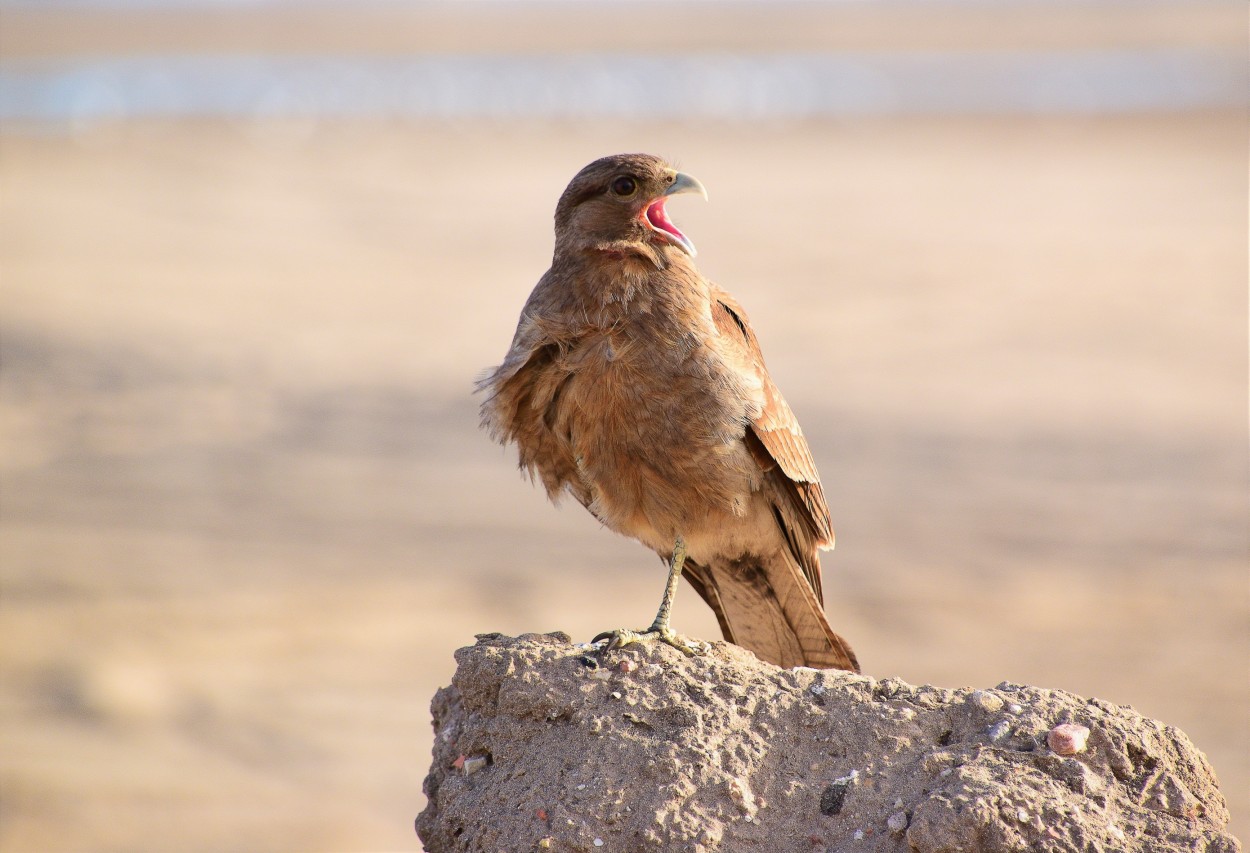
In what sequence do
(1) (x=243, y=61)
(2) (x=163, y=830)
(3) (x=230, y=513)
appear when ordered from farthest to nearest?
(1) (x=243, y=61)
(3) (x=230, y=513)
(2) (x=163, y=830)

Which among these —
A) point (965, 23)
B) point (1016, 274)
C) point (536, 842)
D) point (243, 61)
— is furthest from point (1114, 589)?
point (965, 23)

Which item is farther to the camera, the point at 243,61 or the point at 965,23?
the point at 965,23

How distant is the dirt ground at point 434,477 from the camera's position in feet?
26.0

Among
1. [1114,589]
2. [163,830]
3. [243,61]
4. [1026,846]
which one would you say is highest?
[243,61]

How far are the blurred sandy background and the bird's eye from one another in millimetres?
4102

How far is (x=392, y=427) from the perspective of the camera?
12.6m

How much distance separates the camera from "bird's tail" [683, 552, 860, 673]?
14.6 feet

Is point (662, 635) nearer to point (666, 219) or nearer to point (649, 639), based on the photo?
point (649, 639)

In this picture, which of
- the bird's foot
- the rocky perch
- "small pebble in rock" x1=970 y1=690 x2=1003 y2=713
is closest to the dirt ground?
the bird's foot

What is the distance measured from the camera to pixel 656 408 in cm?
392

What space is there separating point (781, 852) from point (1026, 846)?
573 mm

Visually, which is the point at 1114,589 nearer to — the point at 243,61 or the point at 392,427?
the point at 392,427

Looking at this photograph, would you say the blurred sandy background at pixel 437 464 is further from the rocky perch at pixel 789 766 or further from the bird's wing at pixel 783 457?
the rocky perch at pixel 789 766

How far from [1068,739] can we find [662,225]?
6.79 ft
